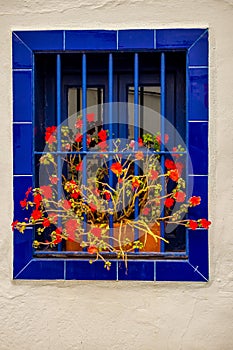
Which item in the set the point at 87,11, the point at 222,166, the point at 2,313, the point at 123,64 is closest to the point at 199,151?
the point at 222,166

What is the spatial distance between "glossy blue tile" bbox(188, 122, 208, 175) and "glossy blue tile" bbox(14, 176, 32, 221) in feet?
3.17

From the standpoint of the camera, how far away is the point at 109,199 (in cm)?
319

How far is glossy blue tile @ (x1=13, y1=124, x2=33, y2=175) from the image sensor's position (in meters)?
3.19

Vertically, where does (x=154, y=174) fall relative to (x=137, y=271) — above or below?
above

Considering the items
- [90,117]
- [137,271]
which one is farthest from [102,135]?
[137,271]

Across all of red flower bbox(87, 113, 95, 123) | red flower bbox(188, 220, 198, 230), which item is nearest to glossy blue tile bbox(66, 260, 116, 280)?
red flower bbox(188, 220, 198, 230)

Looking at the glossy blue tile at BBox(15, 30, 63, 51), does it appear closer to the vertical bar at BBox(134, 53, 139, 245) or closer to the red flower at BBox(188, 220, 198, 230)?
the vertical bar at BBox(134, 53, 139, 245)

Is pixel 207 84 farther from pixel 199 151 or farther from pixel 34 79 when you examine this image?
pixel 34 79

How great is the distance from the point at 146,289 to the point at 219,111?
1117 mm

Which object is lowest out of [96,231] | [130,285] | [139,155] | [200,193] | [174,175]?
[130,285]

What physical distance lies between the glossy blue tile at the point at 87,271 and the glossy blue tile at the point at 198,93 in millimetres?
1004

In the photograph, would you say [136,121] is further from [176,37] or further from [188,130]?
[176,37]

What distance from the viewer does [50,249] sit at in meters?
3.31

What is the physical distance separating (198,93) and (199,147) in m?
0.31
